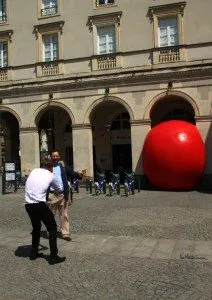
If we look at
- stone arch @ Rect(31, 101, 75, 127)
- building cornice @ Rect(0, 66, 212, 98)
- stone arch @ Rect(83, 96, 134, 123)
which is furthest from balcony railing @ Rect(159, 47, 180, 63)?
stone arch @ Rect(31, 101, 75, 127)

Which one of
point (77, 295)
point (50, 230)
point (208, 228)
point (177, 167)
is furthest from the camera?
point (177, 167)

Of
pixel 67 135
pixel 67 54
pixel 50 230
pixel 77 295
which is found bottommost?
pixel 77 295

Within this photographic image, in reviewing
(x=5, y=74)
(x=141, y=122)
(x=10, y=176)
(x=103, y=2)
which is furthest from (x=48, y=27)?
(x=10, y=176)

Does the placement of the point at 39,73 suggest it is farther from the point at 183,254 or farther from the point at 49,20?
the point at 183,254

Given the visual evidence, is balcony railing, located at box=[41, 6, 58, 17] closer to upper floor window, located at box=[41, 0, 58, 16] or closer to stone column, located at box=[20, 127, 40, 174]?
upper floor window, located at box=[41, 0, 58, 16]

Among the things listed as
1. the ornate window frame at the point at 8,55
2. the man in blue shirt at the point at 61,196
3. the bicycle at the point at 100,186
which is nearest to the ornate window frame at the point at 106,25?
the ornate window frame at the point at 8,55

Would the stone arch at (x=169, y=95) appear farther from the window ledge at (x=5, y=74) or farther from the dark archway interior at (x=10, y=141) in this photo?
the dark archway interior at (x=10, y=141)

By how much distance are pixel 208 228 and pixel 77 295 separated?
5.45 metres

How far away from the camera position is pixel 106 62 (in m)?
24.9

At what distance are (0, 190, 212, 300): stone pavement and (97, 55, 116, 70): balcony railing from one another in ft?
38.8

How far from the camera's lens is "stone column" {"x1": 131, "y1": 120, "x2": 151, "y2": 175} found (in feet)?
78.6

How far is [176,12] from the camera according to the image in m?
23.5

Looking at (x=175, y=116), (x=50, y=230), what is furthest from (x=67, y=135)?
(x=50, y=230)

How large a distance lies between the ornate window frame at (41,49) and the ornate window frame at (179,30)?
17.3 feet
